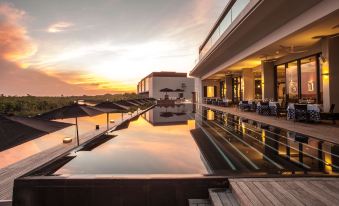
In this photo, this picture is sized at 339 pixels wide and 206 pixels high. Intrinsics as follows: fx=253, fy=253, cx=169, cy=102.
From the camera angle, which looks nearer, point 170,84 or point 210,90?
point 210,90

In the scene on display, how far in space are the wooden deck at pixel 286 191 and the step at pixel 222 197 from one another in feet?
0.30

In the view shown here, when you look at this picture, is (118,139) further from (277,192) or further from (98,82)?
(98,82)

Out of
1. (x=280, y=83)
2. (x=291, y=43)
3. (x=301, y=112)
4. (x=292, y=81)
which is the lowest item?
(x=301, y=112)

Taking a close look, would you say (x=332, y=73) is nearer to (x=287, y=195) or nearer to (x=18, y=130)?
(x=287, y=195)

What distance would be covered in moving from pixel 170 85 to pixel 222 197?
5196 centimetres

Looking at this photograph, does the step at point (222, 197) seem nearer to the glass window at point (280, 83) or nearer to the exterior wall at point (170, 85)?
the glass window at point (280, 83)

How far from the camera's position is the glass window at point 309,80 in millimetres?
15383

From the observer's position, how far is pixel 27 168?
5.83m

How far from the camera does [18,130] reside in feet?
15.6

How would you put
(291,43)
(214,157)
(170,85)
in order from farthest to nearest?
(170,85) < (291,43) < (214,157)

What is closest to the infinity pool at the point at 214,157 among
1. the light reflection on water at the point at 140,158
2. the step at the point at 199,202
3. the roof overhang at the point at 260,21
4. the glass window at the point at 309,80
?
the light reflection on water at the point at 140,158

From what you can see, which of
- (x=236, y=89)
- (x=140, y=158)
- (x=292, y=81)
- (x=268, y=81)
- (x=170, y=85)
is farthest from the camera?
(x=170, y=85)

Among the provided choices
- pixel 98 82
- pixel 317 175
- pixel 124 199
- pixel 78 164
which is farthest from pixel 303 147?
pixel 98 82

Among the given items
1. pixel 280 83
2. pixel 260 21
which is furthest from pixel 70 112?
pixel 280 83
